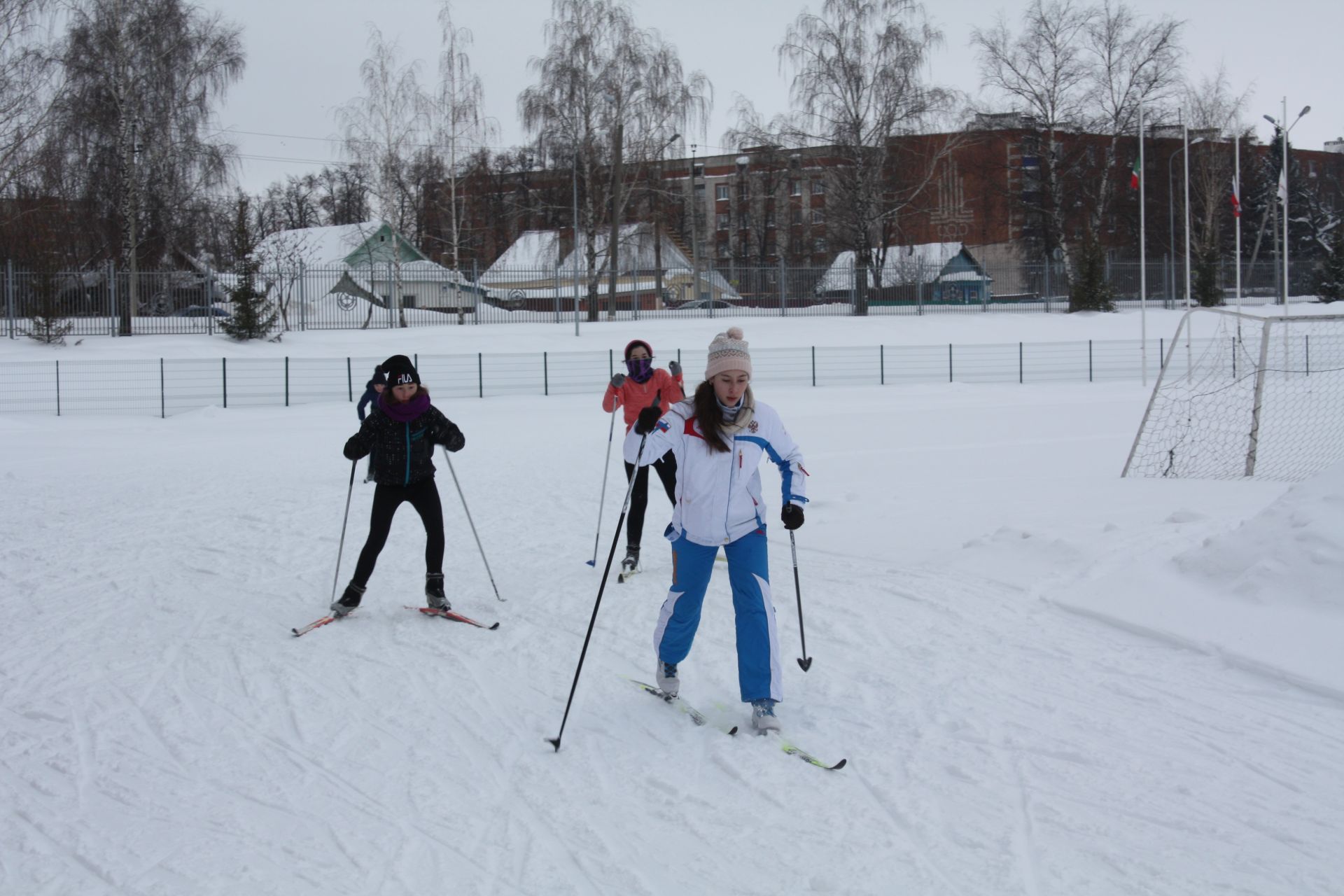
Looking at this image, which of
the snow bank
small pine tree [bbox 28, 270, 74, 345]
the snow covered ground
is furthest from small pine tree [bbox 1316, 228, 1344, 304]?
small pine tree [bbox 28, 270, 74, 345]

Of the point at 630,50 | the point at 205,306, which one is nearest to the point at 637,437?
the point at 205,306

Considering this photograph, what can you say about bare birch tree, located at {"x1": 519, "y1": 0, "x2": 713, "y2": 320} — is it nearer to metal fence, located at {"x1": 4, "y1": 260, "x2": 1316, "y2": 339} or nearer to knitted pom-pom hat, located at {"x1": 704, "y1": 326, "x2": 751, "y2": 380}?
metal fence, located at {"x1": 4, "y1": 260, "x2": 1316, "y2": 339}

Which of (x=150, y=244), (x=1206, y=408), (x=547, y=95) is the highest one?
(x=547, y=95)

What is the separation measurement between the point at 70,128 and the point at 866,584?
30.5 metres

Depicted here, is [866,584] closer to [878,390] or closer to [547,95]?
[878,390]

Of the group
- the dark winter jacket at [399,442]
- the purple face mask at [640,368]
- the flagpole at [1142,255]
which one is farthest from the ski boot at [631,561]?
the flagpole at [1142,255]

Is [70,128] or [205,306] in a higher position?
[70,128]

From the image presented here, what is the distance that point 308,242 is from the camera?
51.3 m

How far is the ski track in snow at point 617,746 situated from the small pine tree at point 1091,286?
31381mm

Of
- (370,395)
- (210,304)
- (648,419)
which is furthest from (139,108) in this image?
(648,419)

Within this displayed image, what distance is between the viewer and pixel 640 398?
870 centimetres

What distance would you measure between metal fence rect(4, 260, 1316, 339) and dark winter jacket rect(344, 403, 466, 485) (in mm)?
25131

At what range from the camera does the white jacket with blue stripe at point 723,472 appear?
4.81 m

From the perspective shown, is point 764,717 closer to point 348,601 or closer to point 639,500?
point 348,601
